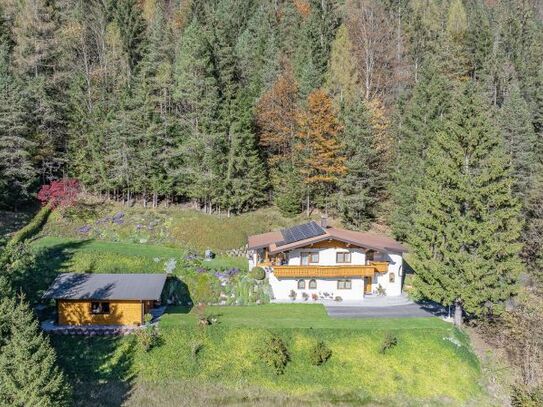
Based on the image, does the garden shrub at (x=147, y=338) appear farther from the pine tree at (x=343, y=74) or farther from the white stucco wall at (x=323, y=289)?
the pine tree at (x=343, y=74)

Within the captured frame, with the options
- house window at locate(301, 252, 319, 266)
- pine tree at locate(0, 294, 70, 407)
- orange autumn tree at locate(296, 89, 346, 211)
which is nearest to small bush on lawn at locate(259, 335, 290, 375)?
house window at locate(301, 252, 319, 266)

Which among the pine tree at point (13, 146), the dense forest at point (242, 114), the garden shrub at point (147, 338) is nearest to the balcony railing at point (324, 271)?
the dense forest at point (242, 114)

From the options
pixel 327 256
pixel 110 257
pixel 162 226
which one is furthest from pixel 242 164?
pixel 110 257

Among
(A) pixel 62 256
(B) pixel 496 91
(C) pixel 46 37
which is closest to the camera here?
(A) pixel 62 256

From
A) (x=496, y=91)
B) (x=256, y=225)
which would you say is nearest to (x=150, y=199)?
(x=256, y=225)

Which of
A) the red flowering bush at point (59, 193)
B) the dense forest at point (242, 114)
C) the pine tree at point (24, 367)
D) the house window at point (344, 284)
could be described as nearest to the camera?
the pine tree at point (24, 367)

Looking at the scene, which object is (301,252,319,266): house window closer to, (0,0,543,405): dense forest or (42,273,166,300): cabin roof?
(0,0,543,405): dense forest

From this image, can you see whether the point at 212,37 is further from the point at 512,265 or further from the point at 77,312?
the point at 512,265
